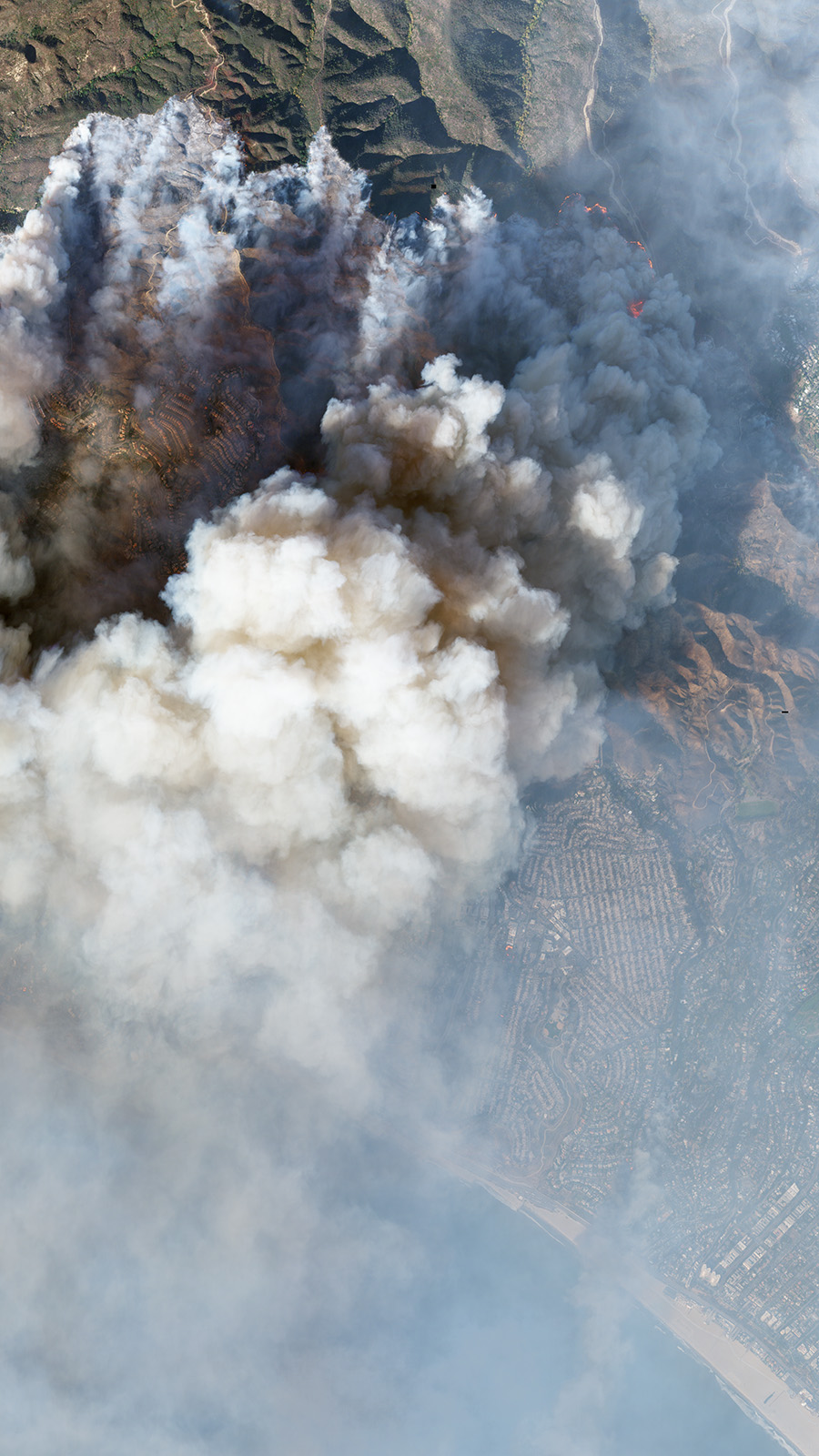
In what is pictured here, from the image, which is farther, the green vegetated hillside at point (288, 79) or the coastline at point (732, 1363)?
the coastline at point (732, 1363)

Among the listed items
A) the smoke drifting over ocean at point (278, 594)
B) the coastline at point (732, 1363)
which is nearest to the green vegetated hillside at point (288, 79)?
the smoke drifting over ocean at point (278, 594)

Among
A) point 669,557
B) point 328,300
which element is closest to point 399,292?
point 328,300

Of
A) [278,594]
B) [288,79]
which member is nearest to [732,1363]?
[278,594]

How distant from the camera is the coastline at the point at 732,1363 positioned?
43.2 meters

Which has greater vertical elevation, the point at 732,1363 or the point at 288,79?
the point at 288,79

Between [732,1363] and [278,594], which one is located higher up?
[278,594]

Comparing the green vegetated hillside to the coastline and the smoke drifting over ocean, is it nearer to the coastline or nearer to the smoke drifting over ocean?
the smoke drifting over ocean

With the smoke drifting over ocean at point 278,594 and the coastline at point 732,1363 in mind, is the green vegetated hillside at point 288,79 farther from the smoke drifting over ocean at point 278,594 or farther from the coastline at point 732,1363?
the coastline at point 732,1363

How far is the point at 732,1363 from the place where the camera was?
43.3 m

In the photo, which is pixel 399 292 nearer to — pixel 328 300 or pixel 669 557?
pixel 328 300

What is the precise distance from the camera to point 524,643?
100ft

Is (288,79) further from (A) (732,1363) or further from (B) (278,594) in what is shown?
(A) (732,1363)

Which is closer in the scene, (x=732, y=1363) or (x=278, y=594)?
(x=278, y=594)

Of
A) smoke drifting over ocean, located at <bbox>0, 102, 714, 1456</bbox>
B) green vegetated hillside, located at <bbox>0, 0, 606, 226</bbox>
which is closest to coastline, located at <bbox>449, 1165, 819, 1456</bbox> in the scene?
smoke drifting over ocean, located at <bbox>0, 102, 714, 1456</bbox>
